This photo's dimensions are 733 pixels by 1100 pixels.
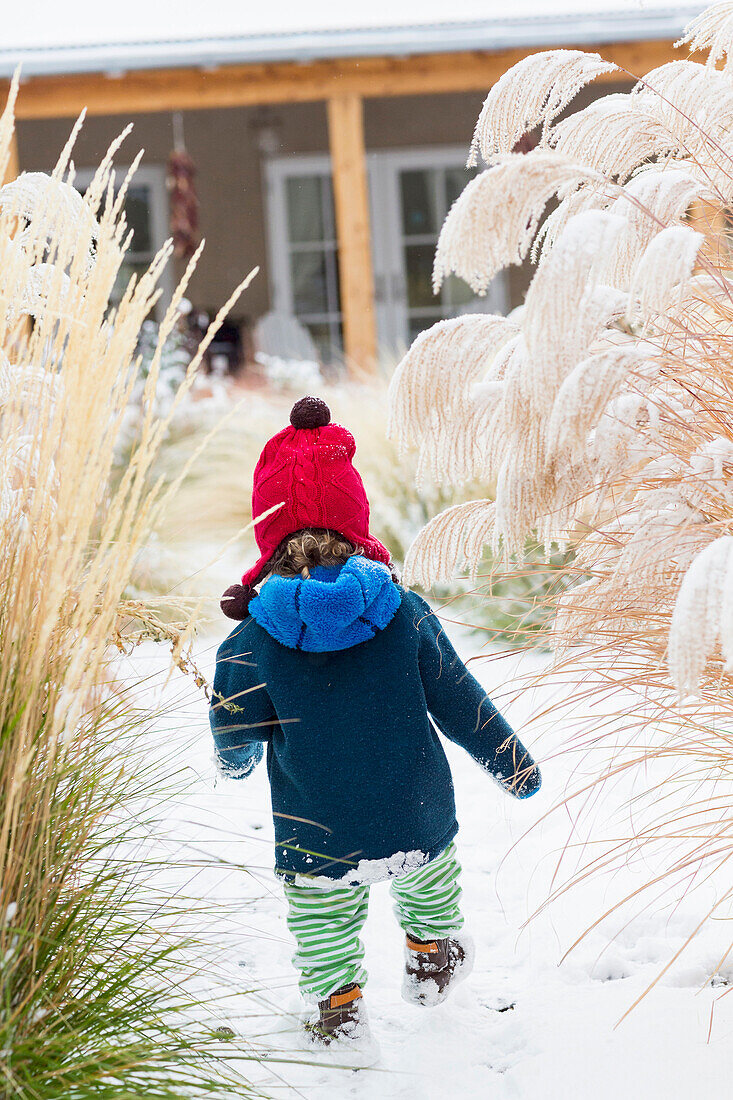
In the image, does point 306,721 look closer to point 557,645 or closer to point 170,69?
point 557,645

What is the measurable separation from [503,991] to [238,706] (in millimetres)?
768

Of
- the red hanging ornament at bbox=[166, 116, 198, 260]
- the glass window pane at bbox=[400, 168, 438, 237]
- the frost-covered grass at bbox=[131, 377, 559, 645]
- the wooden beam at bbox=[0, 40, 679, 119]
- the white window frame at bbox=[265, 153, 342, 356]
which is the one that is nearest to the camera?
the frost-covered grass at bbox=[131, 377, 559, 645]

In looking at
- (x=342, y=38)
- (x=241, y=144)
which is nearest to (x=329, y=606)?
(x=342, y=38)

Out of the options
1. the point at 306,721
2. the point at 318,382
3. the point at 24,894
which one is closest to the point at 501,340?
the point at 306,721

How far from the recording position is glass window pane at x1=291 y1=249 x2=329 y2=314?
1044 centimetres

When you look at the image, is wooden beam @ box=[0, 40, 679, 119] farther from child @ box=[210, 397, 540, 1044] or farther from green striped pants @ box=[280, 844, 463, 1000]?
green striped pants @ box=[280, 844, 463, 1000]

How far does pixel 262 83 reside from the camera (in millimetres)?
8148

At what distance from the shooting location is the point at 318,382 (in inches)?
263

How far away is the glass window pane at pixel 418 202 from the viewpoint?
10.4 meters

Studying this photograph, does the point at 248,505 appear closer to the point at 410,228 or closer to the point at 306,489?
the point at 306,489

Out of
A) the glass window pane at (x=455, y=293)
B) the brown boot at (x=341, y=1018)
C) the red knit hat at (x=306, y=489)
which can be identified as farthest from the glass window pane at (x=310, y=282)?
the brown boot at (x=341, y=1018)

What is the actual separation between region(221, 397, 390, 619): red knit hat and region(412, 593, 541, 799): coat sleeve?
0.68 ft

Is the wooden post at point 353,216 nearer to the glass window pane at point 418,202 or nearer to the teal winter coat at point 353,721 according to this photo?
the glass window pane at point 418,202

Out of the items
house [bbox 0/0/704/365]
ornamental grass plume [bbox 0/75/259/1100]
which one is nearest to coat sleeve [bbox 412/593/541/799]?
ornamental grass plume [bbox 0/75/259/1100]
